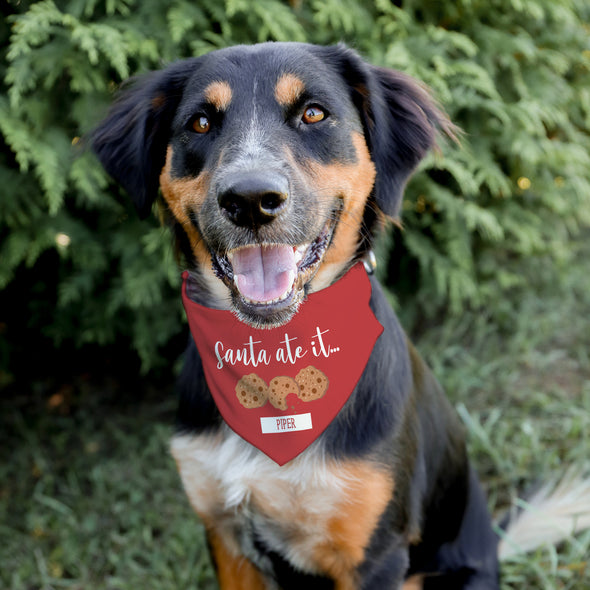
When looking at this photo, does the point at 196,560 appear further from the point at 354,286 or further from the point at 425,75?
the point at 425,75

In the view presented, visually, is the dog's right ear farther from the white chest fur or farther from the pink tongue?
the white chest fur

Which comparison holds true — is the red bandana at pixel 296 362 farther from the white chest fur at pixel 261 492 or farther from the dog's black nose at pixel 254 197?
the dog's black nose at pixel 254 197

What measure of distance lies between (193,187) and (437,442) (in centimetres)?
156

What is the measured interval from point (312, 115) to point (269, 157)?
0.38 metres

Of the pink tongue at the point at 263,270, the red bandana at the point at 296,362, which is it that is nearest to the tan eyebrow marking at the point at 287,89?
the pink tongue at the point at 263,270

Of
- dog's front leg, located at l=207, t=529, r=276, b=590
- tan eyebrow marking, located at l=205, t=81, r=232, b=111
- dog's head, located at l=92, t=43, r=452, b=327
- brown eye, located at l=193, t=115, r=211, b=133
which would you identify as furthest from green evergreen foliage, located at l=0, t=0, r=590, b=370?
dog's front leg, located at l=207, t=529, r=276, b=590

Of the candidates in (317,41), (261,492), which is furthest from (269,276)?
(317,41)

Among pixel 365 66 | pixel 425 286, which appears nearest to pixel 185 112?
pixel 365 66

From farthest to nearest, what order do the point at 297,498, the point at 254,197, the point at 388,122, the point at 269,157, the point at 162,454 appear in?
the point at 162,454
the point at 388,122
the point at 297,498
the point at 269,157
the point at 254,197

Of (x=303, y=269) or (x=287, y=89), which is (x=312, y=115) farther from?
(x=303, y=269)

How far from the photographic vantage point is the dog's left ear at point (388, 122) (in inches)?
103

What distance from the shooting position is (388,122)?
105 inches

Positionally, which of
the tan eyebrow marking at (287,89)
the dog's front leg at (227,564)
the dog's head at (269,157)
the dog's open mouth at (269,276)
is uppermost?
the tan eyebrow marking at (287,89)

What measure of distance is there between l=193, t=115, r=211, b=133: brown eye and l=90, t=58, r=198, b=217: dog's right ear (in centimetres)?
23
